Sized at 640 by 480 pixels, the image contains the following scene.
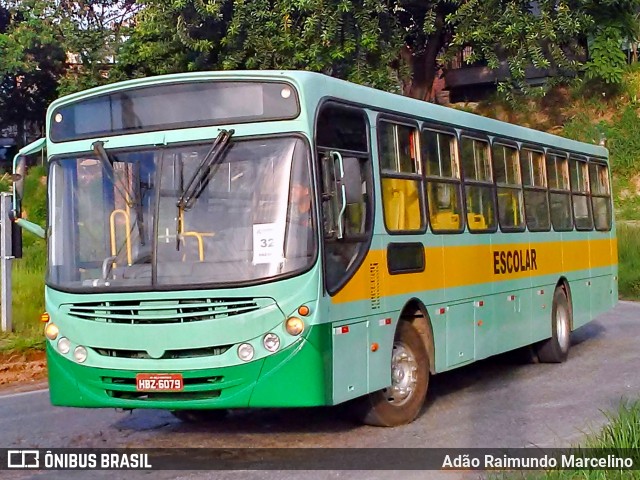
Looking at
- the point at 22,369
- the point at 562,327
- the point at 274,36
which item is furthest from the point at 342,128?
the point at 274,36

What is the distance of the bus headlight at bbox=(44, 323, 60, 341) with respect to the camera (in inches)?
323

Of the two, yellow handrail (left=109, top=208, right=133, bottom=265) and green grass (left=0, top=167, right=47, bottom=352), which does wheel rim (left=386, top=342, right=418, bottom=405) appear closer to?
yellow handrail (left=109, top=208, right=133, bottom=265)

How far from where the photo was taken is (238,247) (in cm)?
762

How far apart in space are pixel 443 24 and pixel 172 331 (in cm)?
1951

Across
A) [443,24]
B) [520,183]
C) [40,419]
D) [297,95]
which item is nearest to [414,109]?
[297,95]

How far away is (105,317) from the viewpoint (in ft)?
25.8

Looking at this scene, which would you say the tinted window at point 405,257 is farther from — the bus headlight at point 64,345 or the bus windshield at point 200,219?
the bus headlight at point 64,345

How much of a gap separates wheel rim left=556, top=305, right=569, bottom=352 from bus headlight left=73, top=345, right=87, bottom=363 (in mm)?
7208

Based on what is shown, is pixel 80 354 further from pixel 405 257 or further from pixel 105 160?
pixel 405 257

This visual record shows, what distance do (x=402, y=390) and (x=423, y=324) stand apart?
2.33ft

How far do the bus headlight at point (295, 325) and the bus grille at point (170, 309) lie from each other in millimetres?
211

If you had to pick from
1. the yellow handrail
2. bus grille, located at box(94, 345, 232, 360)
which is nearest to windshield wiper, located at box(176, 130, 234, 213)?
the yellow handrail

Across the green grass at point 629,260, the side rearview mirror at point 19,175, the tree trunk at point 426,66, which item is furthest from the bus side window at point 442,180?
the tree trunk at point 426,66

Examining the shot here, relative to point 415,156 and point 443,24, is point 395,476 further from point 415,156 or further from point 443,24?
point 443,24
